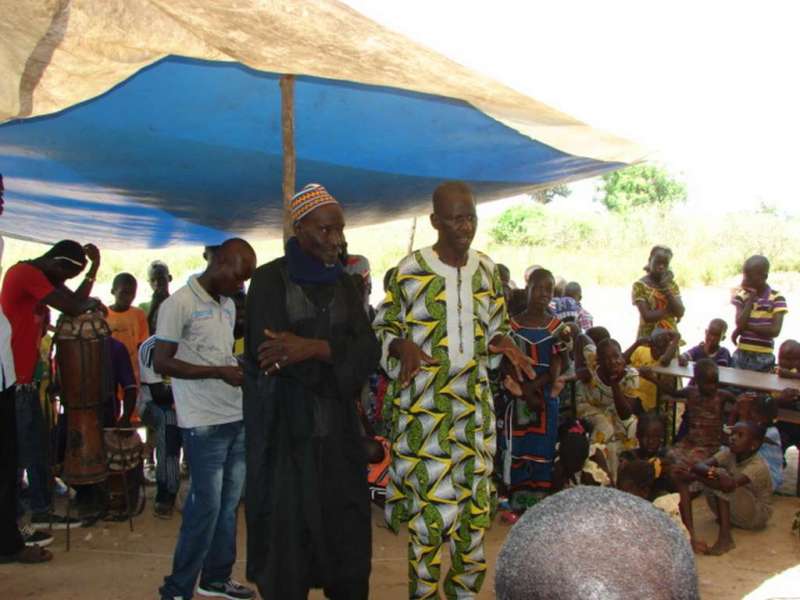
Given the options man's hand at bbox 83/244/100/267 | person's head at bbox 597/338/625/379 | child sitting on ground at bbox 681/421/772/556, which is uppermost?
man's hand at bbox 83/244/100/267

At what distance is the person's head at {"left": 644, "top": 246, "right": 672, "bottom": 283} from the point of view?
23.6 ft

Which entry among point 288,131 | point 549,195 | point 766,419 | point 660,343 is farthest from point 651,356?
point 549,195

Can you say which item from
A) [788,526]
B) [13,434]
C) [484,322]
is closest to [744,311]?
[788,526]

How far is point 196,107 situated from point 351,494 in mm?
2785

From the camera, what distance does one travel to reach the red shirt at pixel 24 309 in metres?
4.62

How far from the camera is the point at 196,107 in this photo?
16.7 ft

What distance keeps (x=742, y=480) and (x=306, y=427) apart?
3.23 m

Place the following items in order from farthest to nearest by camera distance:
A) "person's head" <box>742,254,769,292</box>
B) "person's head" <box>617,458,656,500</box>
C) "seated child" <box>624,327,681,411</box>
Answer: "person's head" <box>742,254,769,292</box> → "seated child" <box>624,327,681,411</box> → "person's head" <box>617,458,656,500</box>

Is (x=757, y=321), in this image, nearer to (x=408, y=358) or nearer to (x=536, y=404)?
(x=536, y=404)

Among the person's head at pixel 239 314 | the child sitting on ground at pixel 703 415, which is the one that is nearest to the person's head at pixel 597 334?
the child sitting on ground at pixel 703 415

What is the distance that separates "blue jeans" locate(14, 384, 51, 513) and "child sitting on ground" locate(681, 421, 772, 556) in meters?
3.82

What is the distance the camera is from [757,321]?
7.27 metres

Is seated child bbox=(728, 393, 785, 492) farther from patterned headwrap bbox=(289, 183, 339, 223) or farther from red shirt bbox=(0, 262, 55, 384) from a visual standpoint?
red shirt bbox=(0, 262, 55, 384)

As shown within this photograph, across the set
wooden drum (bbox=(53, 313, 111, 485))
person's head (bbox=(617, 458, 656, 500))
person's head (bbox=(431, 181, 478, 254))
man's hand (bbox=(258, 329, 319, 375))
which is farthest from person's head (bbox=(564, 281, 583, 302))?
man's hand (bbox=(258, 329, 319, 375))
